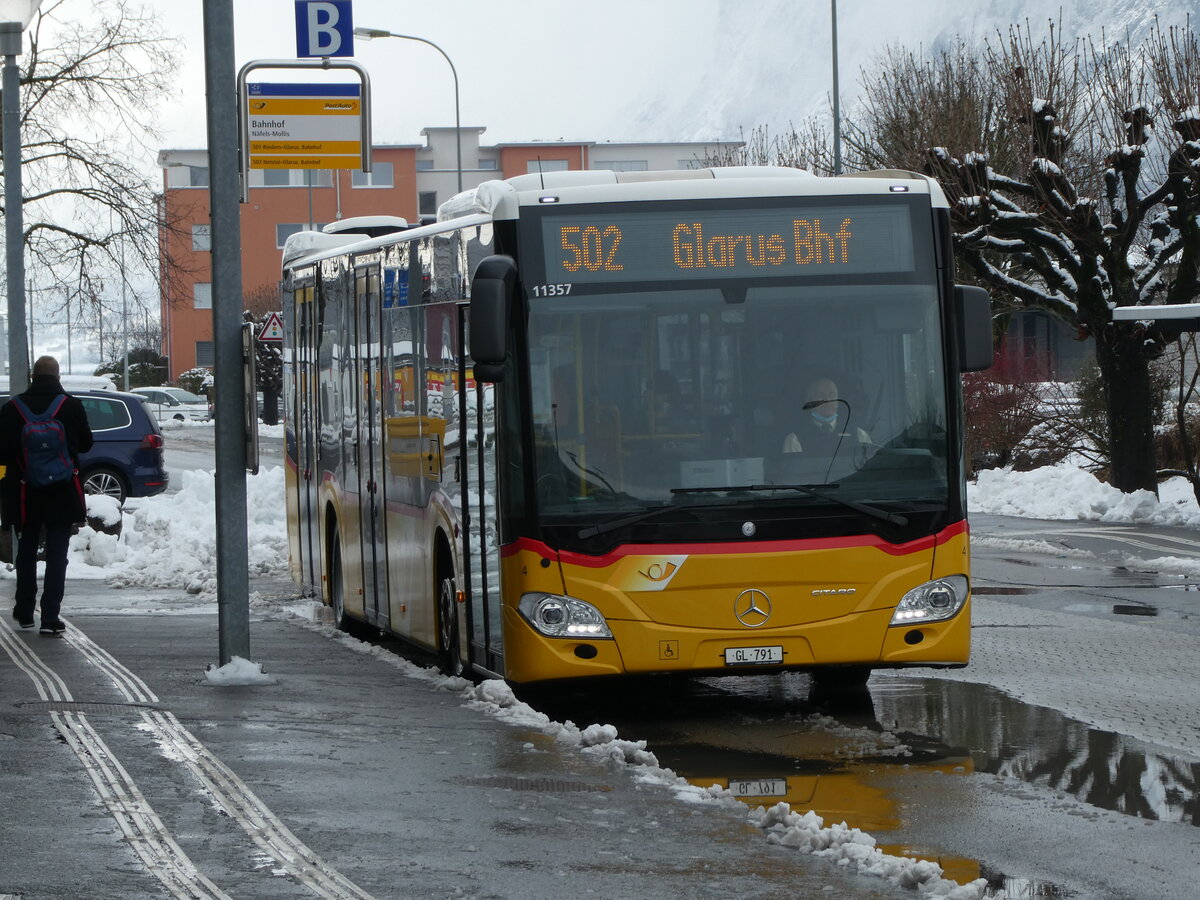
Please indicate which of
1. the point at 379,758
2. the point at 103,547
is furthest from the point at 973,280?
the point at 379,758

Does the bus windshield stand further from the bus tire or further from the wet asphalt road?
the bus tire

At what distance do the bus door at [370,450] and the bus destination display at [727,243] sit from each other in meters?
3.09

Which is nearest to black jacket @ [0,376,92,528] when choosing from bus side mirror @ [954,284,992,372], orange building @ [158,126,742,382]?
bus side mirror @ [954,284,992,372]

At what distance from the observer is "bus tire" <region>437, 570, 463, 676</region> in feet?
36.1

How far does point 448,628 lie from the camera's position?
1122 centimetres

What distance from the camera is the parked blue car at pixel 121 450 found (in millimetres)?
30188

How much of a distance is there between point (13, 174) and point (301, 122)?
691 centimetres

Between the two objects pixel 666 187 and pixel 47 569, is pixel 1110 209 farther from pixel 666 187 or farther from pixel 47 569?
pixel 666 187

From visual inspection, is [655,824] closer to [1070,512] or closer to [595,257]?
[595,257]

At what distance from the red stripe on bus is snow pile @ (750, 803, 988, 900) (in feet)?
8.61

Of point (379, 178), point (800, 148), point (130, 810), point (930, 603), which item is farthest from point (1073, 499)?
point (379, 178)

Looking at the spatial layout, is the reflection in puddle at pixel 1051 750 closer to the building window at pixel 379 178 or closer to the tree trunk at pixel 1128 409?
the tree trunk at pixel 1128 409

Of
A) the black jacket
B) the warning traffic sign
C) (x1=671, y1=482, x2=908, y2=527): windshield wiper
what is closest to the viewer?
(x1=671, y1=482, x2=908, y2=527): windshield wiper

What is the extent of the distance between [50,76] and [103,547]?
65.4 feet
